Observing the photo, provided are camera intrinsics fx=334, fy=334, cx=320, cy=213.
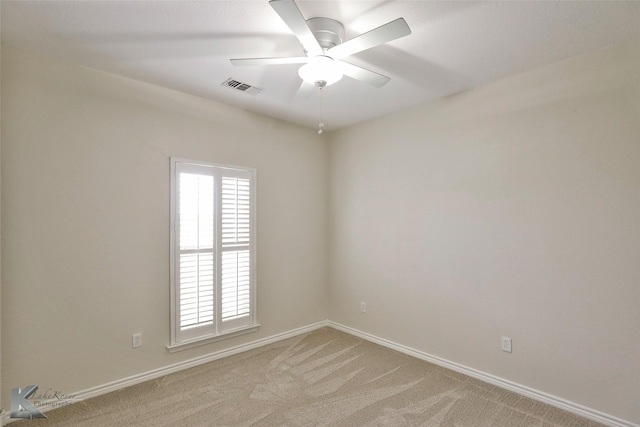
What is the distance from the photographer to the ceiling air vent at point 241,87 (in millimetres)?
2859

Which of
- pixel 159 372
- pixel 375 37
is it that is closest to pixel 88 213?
pixel 159 372

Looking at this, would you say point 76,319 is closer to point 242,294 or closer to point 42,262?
point 42,262

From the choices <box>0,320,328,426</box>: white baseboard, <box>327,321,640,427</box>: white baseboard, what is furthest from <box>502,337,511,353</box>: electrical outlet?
<box>0,320,328,426</box>: white baseboard

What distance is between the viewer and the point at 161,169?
297 centimetres

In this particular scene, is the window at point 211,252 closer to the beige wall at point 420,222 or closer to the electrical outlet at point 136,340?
the beige wall at point 420,222

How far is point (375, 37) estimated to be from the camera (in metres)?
1.74

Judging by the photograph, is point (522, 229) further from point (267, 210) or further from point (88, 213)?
A: point (88, 213)

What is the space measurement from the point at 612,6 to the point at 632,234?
1409 mm

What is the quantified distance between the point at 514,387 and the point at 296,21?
306 centimetres

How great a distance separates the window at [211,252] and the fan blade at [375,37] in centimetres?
181

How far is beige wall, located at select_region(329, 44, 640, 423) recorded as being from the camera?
2.27 meters

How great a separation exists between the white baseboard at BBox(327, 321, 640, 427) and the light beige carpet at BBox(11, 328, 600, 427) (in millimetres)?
59

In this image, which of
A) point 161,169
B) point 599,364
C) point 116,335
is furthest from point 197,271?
point 599,364

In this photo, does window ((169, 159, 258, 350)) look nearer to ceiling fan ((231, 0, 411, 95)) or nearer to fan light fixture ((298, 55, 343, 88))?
ceiling fan ((231, 0, 411, 95))
